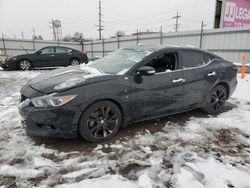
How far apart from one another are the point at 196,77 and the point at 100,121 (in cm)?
208

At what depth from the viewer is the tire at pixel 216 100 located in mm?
4438

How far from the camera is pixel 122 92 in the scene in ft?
10.7

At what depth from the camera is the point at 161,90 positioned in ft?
11.9

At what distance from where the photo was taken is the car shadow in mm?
3084

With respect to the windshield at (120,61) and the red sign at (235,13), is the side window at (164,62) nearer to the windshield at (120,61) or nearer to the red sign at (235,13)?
the windshield at (120,61)

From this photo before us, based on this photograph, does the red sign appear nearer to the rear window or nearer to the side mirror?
the rear window

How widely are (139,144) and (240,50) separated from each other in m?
10.1

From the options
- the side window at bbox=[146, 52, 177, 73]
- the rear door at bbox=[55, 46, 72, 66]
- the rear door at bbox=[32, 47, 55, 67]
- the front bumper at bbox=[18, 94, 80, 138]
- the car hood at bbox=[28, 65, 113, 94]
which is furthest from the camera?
the rear door at bbox=[55, 46, 72, 66]

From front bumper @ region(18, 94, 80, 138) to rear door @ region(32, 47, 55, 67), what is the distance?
9164 mm

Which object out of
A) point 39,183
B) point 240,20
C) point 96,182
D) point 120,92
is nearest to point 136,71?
point 120,92

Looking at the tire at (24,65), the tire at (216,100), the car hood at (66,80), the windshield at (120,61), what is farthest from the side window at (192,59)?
the tire at (24,65)

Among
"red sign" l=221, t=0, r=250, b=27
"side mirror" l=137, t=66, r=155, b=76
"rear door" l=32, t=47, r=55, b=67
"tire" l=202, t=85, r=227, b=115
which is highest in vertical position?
"red sign" l=221, t=0, r=250, b=27

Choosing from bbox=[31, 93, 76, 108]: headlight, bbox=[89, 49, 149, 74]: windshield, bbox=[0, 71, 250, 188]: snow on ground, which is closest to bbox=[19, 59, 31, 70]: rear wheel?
bbox=[0, 71, 250, 188]: snow on ground

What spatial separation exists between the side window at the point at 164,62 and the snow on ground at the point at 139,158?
1020 millimetres
